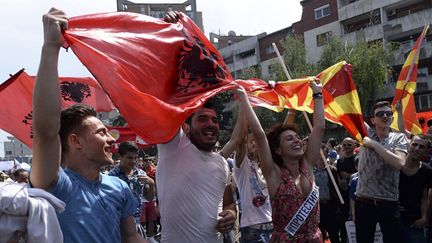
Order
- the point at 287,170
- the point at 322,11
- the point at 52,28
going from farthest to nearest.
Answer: the point at 322,11 → the point at 287,170 → the point at 52,28

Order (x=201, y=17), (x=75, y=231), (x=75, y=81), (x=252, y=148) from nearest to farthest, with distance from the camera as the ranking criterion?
(x=75, y=231), (x=252, y=148), (x=75, y=81), (x=201, y=17)

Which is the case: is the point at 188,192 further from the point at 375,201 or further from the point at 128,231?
the point at 375,201

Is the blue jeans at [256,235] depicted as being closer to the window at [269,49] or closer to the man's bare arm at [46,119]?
the man's bare arm at [46,119]

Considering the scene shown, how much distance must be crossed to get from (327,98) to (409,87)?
8.70 feet

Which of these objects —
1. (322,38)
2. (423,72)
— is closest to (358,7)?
(322,38)

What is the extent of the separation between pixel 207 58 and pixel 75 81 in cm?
361

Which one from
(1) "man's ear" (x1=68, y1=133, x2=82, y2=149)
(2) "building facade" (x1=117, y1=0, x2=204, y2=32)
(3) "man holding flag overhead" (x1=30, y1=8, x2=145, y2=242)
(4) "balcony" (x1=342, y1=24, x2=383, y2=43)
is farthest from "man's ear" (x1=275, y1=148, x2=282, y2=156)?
(2) "building facade" (x1=117, y1=0, x2=204, y2=32)

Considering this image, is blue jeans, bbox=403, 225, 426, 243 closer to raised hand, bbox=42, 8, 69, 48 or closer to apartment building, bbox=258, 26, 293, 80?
raised hand, bbox=42, 8, 69, 48

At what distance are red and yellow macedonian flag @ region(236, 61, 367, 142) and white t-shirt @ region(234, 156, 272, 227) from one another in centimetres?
95

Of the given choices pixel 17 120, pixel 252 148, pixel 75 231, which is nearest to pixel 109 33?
pixel 75 231

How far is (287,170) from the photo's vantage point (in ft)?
13.1

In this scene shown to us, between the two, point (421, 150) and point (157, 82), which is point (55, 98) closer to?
point (157, 82)

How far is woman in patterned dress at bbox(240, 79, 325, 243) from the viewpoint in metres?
3.80

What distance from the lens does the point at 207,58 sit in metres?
3.90
